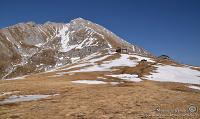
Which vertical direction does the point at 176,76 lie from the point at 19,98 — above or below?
above

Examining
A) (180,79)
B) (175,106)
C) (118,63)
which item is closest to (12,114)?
(175,106)

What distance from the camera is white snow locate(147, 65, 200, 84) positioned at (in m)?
84.5

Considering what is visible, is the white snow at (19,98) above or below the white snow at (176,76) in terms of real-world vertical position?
below

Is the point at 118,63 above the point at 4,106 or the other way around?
above

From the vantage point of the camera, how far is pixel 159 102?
33.8 meters

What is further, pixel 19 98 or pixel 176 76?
pixel 176 76

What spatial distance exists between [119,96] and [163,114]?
486 inches

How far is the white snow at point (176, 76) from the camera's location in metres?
84.5

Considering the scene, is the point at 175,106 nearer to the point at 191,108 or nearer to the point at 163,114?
the point at 191,108

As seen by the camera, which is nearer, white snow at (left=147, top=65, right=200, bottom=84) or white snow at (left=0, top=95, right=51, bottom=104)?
white snow at (left=0, top=95, right=51, bottom=104)

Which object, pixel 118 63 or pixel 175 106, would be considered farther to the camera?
pixel 118 63

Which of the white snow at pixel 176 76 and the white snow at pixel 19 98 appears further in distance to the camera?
the white snow at pixel 176 76

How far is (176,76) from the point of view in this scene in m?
92.8

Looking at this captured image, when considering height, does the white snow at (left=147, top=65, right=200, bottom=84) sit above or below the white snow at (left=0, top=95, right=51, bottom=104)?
above
